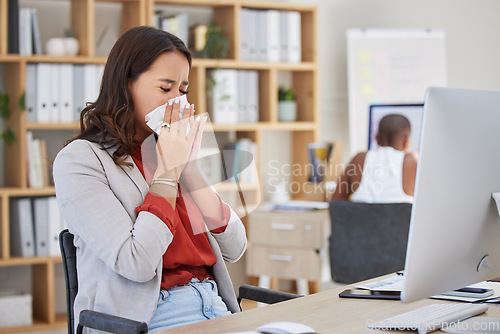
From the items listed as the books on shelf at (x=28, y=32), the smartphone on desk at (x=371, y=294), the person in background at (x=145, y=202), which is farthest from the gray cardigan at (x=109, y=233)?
the books on shelf at (x=28, y=32)

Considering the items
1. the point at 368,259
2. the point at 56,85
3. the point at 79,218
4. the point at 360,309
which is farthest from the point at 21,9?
the point at 360,309

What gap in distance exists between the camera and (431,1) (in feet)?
15.9

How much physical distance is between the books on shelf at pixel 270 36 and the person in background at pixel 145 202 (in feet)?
8.34

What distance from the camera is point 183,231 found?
160 cm

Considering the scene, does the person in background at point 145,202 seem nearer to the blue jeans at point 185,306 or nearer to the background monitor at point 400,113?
the blue jeans at point 185,306

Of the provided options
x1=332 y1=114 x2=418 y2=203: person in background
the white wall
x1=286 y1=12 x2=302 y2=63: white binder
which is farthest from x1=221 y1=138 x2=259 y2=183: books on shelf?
the white wall

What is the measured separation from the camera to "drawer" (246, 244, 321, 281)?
3.74 meters

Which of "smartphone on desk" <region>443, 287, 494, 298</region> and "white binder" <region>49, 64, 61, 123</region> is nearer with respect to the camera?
"smartphone on desk" <region>443, 287, 494, 298</region>

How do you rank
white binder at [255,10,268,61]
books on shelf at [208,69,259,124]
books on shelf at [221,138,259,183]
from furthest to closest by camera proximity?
1. white binder at [255,10,268,61]
2. books on shelf at [208,69,259,124]
3. books on shelf at [221,138,259,183]

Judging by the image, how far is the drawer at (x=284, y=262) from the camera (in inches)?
147

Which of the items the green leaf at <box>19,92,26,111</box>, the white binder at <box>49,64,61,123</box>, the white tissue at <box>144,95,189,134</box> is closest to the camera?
the white tissue at <box>144,95,189,134</box>

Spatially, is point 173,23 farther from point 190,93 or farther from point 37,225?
point 37,225

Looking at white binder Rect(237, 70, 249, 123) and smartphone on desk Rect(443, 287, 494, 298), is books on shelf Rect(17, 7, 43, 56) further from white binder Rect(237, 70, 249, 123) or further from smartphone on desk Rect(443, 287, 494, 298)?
smartphone on desk Rect(443, 287, 494, 298)

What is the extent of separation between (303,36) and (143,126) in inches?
→ 117
